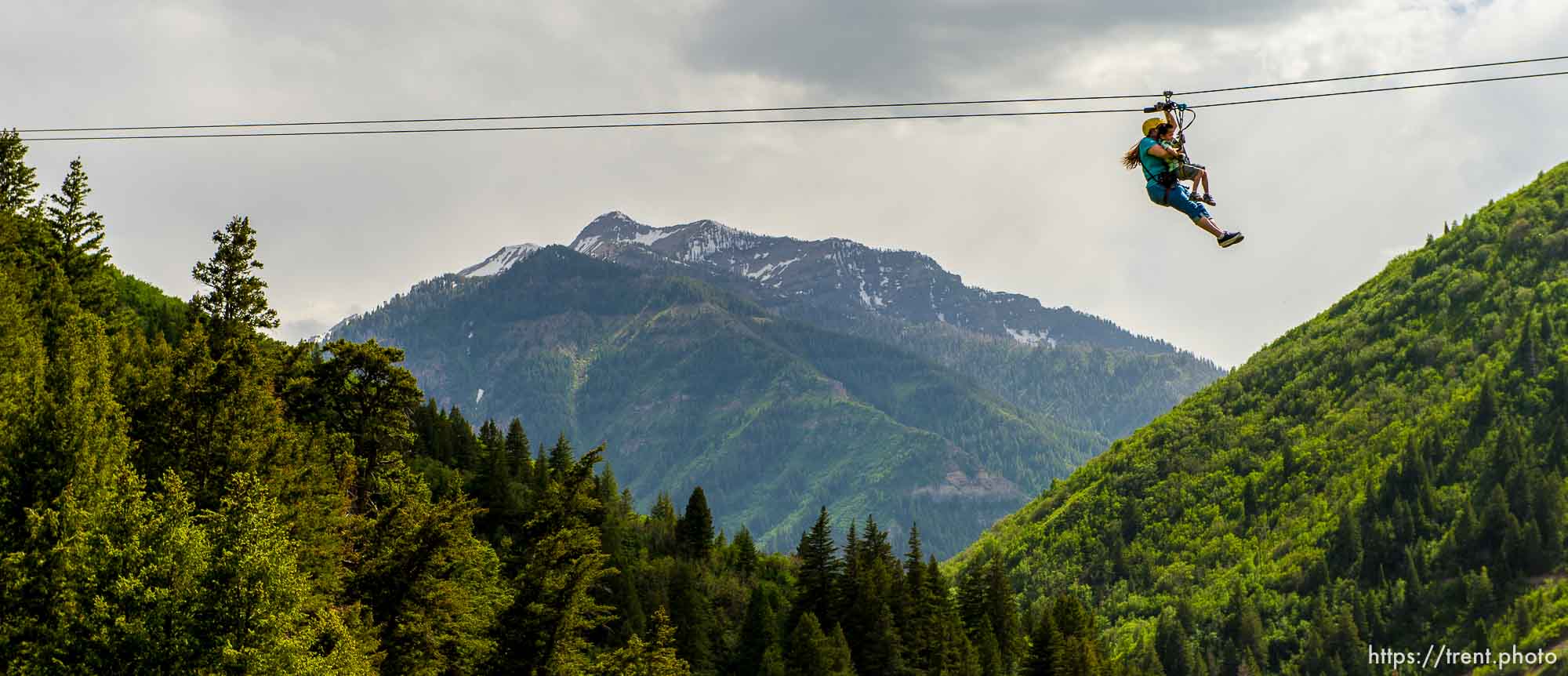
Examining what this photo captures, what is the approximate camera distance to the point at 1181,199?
34.4m

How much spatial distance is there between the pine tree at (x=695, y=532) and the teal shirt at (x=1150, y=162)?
105 metres

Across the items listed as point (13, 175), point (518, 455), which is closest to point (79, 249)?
point (13, 175)

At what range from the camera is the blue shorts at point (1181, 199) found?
34375mm

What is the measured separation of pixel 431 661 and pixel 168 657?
46.3 ft

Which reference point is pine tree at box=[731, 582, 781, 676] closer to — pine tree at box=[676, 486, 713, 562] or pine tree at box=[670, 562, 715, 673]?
pine tree at box=[670, 562, 715, 673]

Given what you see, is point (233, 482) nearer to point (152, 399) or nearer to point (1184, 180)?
point (152, 399)

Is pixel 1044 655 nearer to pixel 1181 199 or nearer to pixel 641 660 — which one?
pixel 641 660

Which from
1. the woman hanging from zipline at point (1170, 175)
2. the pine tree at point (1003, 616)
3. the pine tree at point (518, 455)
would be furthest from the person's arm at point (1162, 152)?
the pine tree at point (518, 455)

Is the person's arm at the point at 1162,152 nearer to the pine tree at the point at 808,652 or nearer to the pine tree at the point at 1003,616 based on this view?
the pine tree at the point at 808,652

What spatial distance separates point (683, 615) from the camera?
3895 inches

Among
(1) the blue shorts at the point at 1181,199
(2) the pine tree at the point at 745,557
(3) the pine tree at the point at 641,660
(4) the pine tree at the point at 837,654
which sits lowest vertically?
(3) the pine tree at the point at 641,660

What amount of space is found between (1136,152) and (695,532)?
109 meters

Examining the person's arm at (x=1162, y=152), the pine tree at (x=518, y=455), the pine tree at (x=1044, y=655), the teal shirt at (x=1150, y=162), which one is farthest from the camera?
the pine tree at (x=518, y=455)

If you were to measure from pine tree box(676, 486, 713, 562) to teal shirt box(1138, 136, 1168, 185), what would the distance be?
10487 centimetres
